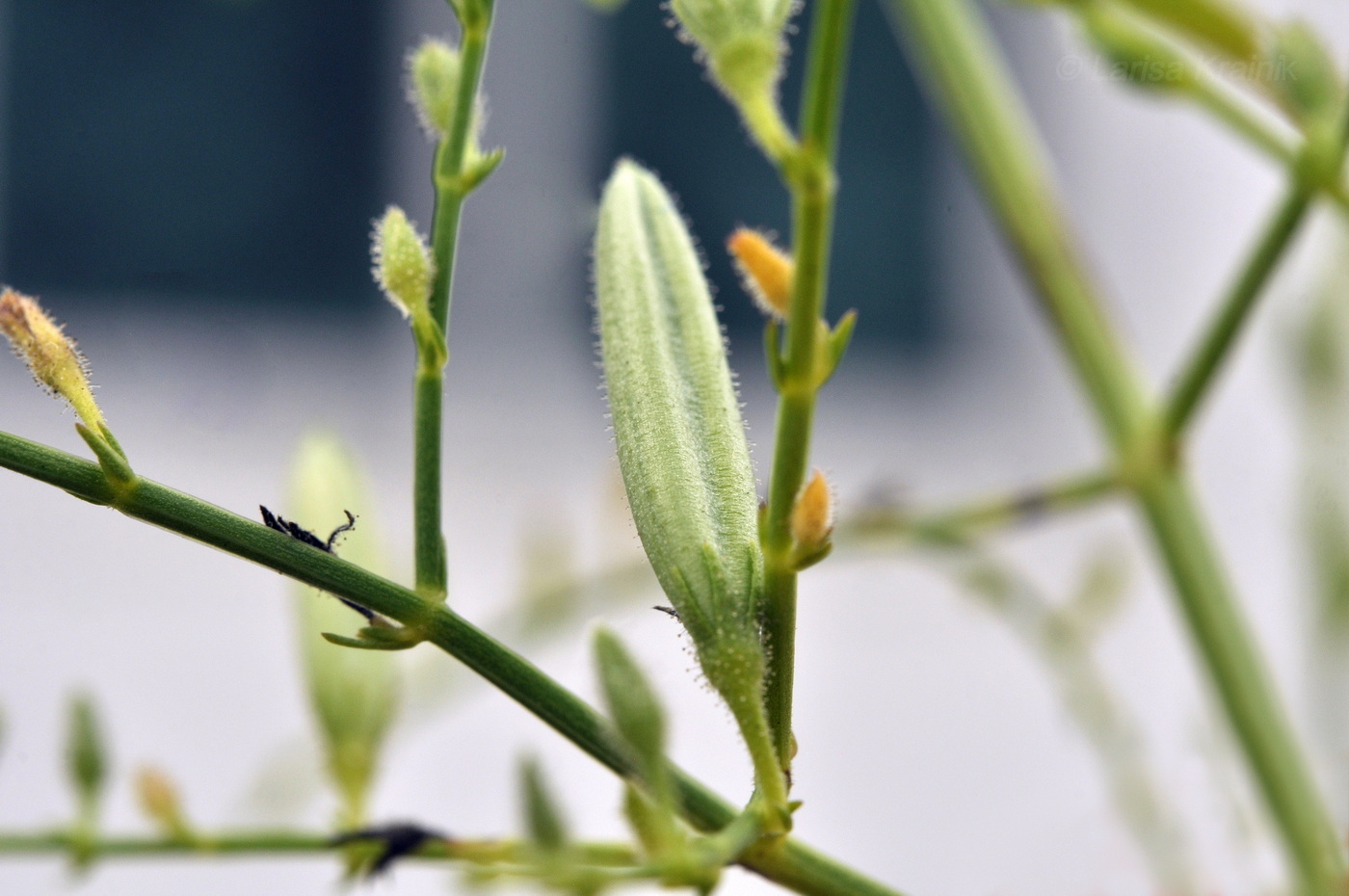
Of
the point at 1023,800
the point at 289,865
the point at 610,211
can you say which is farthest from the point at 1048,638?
the point at 289,865

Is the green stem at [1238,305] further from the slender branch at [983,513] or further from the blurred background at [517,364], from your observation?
the blurred background at [517,364]

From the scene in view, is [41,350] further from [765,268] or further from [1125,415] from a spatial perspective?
[1125,415]

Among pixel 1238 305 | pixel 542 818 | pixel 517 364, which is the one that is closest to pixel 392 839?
pixel 542 818

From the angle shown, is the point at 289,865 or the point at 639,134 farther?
the point at 639,134

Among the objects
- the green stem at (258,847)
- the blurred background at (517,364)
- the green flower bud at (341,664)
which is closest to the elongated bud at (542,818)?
the green stem at (258,847)

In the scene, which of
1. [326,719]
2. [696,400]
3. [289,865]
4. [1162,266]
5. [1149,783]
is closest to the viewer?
[696,400]

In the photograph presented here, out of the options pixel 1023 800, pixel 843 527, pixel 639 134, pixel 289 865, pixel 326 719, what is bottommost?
pixel 326 719

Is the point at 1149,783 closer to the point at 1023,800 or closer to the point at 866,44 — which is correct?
the point at 1023,800
